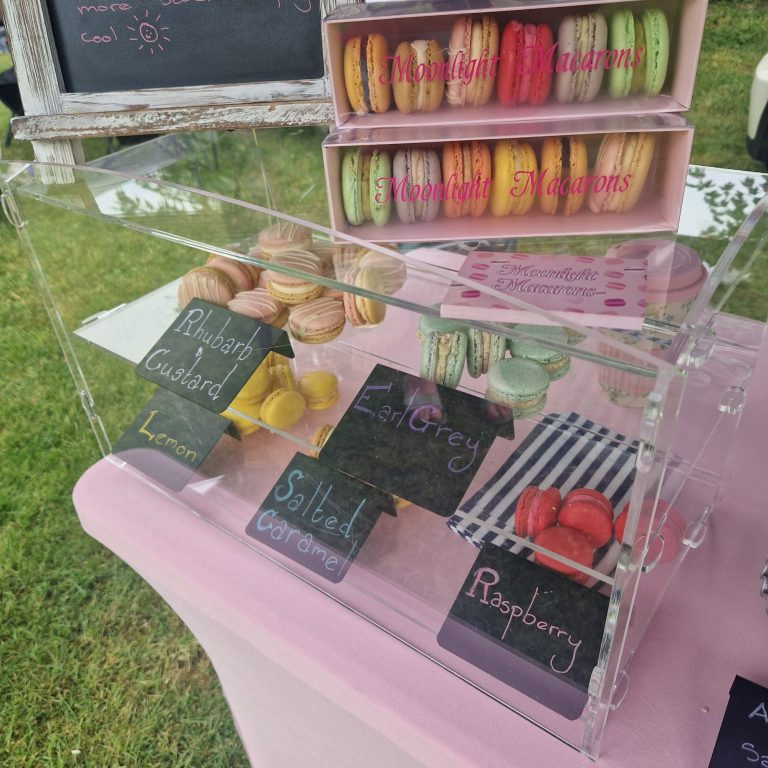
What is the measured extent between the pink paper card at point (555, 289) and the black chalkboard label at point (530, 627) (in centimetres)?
28

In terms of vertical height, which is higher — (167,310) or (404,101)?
(404,101)

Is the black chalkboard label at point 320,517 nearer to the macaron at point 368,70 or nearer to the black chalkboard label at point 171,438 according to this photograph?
the black chalkboard label at point 171,438

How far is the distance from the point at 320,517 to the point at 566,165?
758 millimetres

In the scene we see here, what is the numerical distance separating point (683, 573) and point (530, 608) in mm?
243

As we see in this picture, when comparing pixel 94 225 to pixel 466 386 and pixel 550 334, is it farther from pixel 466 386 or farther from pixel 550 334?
pixel 550 334

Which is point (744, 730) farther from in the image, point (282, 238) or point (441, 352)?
point (282, 238)

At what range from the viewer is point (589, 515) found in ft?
2.45

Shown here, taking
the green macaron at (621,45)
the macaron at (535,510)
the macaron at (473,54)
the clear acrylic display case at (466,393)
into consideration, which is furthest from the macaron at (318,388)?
the green macaron at (621,45)

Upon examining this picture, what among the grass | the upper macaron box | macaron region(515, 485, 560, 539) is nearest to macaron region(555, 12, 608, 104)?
the upper macaron box

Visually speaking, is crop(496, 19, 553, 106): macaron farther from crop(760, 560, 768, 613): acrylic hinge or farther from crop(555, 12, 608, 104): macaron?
crop(760, 560, 768, 613): acrylic hinge

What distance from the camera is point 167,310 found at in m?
1.08

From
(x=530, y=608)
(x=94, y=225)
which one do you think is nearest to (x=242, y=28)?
(x=94, y=225)

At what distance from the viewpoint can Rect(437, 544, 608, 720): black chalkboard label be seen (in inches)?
27.4

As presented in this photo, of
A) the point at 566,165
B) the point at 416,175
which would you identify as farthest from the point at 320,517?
the point at 566,165
